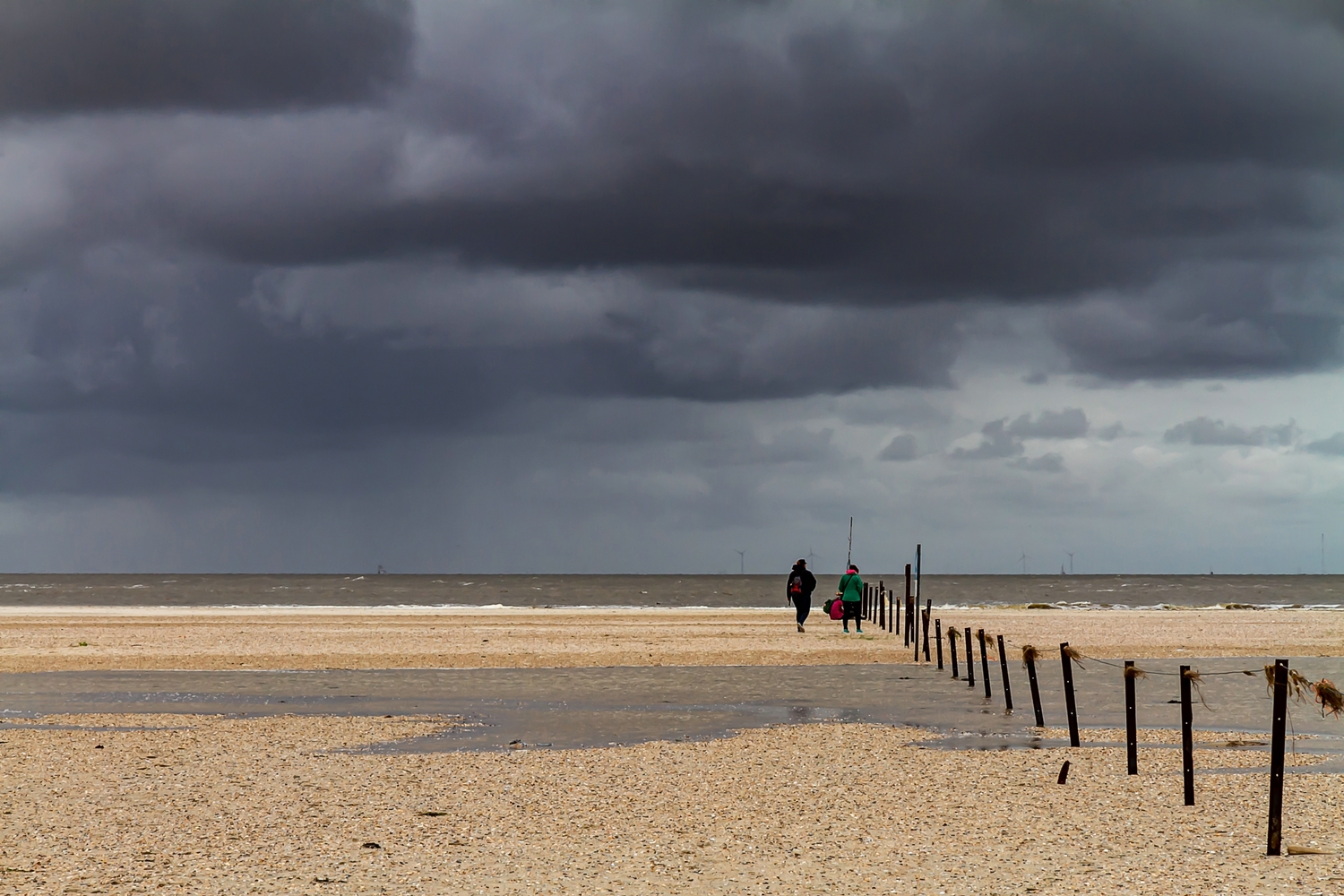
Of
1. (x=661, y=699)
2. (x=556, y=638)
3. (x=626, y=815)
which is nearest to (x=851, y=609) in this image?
(x=556, y=638)

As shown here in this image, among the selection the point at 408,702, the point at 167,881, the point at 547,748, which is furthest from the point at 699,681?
the point at 167,881

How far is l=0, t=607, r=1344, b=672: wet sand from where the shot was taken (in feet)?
109

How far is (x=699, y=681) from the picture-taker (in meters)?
26.8

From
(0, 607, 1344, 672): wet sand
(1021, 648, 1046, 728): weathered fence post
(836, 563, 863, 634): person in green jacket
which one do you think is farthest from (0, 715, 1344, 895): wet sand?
(836, 563, 863, 634): person in green jacket

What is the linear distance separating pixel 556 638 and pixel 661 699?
812 inches

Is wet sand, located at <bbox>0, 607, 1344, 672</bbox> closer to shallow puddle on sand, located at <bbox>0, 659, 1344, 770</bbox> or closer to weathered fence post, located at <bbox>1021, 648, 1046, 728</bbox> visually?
shallow puddle on sand, located at <bbox>0, 659, 1344, 770</bbox>

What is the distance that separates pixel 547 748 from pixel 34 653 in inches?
1015

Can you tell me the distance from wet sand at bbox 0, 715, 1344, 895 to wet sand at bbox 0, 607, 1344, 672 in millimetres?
16345

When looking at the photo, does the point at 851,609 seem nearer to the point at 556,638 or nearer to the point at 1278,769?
the point at 556,638

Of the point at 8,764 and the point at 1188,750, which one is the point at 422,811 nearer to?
the point at 8,764

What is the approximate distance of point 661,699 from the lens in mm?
23312

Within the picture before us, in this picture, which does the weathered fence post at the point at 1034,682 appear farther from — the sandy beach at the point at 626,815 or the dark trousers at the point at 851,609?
the dark trousers at the point at 851,609

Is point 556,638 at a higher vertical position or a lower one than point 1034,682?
lower

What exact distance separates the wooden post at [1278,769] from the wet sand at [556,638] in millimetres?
20760
